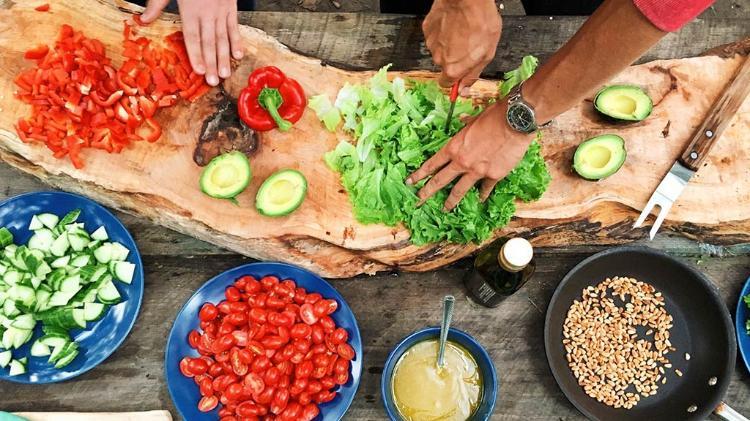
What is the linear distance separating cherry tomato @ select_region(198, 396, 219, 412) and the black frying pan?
4.15 ft

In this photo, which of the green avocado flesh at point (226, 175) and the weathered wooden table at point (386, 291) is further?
the weathered wooden table at point (386, 291)

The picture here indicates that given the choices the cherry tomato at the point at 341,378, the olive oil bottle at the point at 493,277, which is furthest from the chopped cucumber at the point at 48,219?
the olive oil bottle at the point at 493,277

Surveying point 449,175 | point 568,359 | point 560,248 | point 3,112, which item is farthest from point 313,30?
point 568,359

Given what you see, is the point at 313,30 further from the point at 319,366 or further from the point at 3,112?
the point at 319,366

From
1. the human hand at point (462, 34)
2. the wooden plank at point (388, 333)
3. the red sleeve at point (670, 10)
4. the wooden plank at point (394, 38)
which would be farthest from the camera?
the wooden plank at point (394, 38)

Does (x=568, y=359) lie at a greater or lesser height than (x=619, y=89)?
lesser

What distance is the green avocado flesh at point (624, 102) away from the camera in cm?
229

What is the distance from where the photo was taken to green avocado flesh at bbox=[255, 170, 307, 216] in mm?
2115

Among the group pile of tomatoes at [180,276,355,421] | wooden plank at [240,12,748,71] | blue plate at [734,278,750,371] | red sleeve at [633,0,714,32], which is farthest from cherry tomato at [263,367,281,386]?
blue plate at [734,278,750,371]

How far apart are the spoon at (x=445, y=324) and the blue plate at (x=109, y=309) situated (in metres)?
1.17

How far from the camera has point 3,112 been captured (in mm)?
2174

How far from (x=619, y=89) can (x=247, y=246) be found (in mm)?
1581

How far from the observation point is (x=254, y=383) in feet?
7.03

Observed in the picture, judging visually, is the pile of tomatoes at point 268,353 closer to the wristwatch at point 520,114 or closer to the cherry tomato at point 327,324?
the cherry tomato at point 327,324
